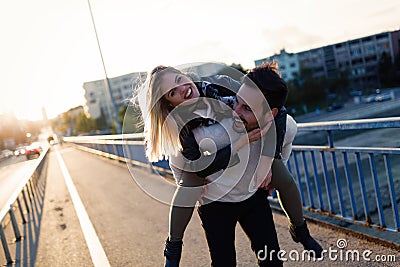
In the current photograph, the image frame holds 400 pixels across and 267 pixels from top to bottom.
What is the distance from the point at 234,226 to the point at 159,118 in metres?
0.77

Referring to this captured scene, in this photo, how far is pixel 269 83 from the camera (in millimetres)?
2146

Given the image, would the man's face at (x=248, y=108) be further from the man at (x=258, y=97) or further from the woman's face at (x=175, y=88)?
the woman's face at (x=175, y=88)

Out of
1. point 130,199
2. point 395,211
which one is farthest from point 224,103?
point 130,199

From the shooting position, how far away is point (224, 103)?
2.19 meters

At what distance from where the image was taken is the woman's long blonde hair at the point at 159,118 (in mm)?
2135

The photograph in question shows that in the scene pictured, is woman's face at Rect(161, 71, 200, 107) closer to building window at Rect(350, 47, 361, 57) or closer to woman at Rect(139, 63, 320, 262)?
woman at Rect(139, 63, 320, 262)

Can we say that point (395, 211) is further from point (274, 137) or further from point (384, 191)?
point (384, 191)

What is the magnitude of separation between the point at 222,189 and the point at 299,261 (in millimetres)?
2263

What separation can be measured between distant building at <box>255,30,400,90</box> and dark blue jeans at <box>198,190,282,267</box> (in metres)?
102

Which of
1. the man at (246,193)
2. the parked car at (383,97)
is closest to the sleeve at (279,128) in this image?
the man at (246,193)

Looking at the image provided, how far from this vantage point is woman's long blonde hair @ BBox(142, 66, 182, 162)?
213 centimetres

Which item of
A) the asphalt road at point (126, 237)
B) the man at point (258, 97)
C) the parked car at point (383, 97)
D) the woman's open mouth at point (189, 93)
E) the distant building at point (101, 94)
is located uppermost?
the distant building at point (101, 94)

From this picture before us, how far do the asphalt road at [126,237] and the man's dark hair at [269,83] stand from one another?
915mm

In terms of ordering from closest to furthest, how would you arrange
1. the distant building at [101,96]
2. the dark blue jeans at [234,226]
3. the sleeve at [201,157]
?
the sleeve at [201,157], the dark blue jeans at [234,226], the distant building at [101,96]
